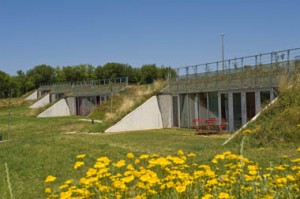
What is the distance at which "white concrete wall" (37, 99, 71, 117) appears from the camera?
139ft

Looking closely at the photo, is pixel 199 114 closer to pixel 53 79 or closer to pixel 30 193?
pixel 30 193

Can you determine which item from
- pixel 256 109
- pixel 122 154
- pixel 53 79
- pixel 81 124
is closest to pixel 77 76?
pixel 53 79

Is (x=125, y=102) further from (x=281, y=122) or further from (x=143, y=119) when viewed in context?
(x=281, y=122)

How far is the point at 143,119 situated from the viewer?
25.5 metres

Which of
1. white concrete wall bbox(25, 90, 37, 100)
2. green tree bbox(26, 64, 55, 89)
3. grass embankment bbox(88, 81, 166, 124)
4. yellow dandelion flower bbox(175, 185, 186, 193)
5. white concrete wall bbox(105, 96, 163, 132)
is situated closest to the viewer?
yellow dandelion flower bbox(175, 185, 186, 193)

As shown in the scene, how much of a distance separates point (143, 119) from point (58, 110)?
20884 millimetres

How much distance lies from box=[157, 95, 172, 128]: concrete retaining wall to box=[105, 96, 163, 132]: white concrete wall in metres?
0.25

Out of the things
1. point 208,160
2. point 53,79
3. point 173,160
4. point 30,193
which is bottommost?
point 30,193

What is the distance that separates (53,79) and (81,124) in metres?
55.5

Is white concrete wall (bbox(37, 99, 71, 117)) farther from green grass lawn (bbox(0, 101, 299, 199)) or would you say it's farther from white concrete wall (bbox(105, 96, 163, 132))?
green grass lawn (bbox(0, 101, 299, 199))

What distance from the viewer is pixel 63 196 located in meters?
3.54

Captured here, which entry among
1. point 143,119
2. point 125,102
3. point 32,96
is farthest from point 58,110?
point 32,96

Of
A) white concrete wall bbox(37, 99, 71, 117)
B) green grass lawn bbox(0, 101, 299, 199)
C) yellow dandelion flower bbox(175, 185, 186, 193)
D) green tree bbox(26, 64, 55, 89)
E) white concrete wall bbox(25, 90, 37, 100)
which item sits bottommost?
green grass lawn bbox(0, 101, 299, 199)

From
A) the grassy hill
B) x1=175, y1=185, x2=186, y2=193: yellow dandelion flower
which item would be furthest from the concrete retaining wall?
x1=175, y1=185, x2=186, y2=193: yellow dandelion flower
